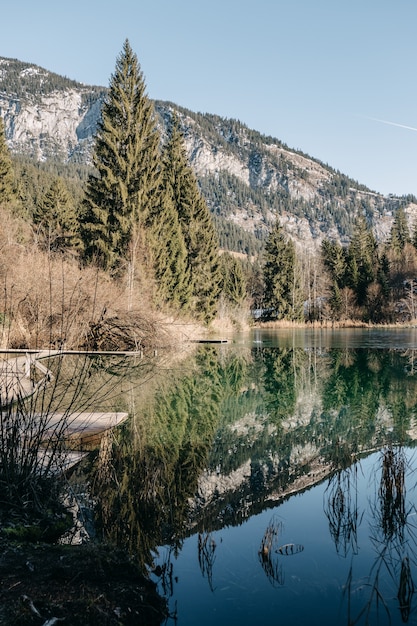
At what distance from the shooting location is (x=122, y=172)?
25.1m

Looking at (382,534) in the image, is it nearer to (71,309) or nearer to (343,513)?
(343,513)

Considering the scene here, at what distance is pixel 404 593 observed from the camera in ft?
11.0

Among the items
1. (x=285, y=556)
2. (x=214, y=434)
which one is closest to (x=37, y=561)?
(x=285, y=556)

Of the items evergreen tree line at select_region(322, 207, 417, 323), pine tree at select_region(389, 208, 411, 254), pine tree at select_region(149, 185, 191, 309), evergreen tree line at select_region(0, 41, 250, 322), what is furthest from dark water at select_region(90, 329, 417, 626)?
pine tree at select_region(389, 208, 411, 254)

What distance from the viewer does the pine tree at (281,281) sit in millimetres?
51812

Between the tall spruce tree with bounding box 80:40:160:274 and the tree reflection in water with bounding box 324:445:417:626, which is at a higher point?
the tall spruce tree with bounding box 80:40:160:274

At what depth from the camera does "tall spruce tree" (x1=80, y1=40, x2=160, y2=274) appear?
79.3 ft

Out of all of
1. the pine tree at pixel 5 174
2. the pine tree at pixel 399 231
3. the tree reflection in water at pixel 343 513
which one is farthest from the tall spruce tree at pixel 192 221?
the pine tree at pixel 399 231

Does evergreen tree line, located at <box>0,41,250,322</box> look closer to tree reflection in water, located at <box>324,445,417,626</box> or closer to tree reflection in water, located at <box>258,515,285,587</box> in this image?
tree reflection in water, located at <box>324,445,417,626</box>

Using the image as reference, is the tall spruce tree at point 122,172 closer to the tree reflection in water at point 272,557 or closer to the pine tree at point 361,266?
the tree reflection in water at point 272,557

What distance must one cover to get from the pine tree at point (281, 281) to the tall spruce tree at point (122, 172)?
27.0m

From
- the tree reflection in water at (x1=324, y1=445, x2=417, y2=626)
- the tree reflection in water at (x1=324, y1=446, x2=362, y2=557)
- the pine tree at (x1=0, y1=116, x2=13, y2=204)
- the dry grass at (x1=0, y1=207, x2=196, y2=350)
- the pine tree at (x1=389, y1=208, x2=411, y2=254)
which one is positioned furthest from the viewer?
the pine tree at (x1=389, y1=208, x2=411, y2=254)

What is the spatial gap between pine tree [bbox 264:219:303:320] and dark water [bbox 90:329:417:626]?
4148cm

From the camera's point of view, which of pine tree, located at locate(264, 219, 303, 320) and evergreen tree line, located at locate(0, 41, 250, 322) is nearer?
evergreen tree line, located at locate(0, 41, 250, 322)
